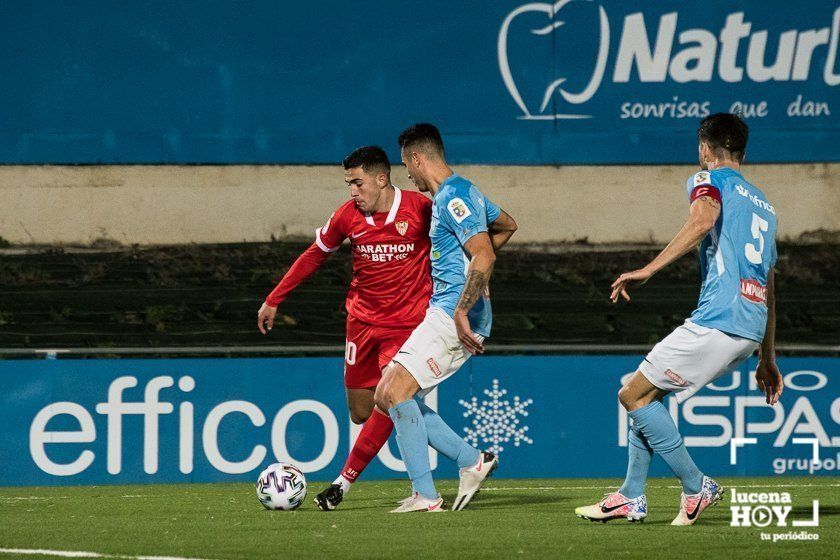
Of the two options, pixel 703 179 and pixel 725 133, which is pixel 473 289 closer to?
pixel 703 179

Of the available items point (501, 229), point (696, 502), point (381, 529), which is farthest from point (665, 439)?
point (501, 229)

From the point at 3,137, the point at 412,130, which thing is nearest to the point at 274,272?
the point at 3,137

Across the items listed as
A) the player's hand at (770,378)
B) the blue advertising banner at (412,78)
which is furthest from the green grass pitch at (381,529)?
the blue advertising banner at (412,78)

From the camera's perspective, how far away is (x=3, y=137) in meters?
12.5

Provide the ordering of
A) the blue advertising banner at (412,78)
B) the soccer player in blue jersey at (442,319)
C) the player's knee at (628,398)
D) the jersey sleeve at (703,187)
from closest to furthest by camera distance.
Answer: the jersey sleeve at (703,187)
the player's knee at (628,398)
the soccer player in blue jersey at (442,319)
the blue advertising banner at (412,78)

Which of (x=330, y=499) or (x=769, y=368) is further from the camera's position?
(x=330, y=499)

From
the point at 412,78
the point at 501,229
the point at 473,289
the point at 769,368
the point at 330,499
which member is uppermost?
the point at 412,78

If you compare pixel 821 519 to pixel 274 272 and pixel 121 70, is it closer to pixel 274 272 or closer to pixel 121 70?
pixel 274 272

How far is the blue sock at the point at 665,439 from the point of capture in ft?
18.8

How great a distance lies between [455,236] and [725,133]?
1.45 m

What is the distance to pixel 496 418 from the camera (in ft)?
31.6

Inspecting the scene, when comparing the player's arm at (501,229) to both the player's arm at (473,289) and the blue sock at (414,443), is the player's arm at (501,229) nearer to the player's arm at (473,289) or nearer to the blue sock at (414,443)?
the player's arm at (473,289)

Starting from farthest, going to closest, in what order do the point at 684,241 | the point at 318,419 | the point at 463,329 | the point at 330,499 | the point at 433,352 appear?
the point at 318,419 < the point at 330,499 < the point at 433,352 < the point at 463,329 < the point at 684,241

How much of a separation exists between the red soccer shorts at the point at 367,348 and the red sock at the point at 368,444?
39 centimetres
